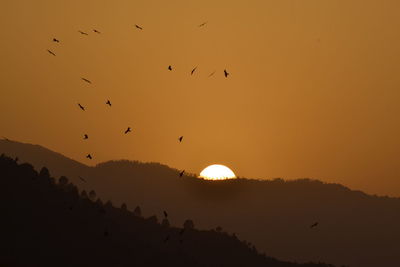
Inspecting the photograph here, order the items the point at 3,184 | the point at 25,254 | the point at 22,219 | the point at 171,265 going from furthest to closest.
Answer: the point at 171,265 → the point at 3,184 → the point at 22,219 → the point at 25,254

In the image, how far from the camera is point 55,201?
632ft

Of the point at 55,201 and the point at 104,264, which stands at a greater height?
the point at 55,201

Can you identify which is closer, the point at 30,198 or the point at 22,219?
the point at 22,219

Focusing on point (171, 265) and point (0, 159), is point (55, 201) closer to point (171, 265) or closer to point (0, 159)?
point (0, 159)

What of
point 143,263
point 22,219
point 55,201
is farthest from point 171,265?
point 22,219

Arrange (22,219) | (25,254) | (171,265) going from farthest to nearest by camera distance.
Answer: (171,265)
(22,219)
(25,254)

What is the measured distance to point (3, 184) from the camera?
183750 millimetres

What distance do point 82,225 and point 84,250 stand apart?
51.7 ft

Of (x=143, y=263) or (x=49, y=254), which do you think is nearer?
(x=49, y=254)

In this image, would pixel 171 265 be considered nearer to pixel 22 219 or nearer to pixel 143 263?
pixel 143 263

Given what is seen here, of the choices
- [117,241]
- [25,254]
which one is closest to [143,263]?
[117,241]

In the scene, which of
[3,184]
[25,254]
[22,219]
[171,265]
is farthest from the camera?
[171,265]

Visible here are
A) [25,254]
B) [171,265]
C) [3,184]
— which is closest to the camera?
[25,254]

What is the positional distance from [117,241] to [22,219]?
1142 inches
